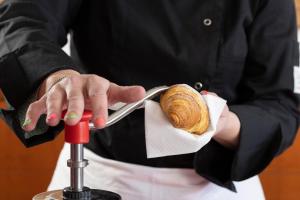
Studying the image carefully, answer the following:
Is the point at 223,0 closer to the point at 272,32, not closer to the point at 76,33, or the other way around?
the point at 272,32

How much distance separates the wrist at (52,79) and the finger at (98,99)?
0.06 m

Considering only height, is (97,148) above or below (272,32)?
below

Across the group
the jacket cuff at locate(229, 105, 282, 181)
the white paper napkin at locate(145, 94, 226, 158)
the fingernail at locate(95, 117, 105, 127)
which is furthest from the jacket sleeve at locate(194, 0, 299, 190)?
the fingernail at locate(95, 117, 105, 127)

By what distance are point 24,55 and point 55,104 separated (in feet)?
0.65

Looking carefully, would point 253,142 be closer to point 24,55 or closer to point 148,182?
point 148,182

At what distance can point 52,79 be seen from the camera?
58 centimetres

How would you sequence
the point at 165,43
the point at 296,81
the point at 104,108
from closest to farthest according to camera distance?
the point at 104,108, the point at 165,43, the point at 296,81

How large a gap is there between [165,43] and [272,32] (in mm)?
169

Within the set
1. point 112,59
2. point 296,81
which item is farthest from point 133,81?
point 296,81

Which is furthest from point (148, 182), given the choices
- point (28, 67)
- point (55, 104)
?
point (55, 104)

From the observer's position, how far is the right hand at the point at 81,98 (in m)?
Result: 0.45

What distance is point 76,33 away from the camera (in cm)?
86

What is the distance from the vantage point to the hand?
718 millimetres

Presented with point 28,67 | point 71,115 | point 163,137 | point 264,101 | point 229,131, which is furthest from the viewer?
point 264,101
